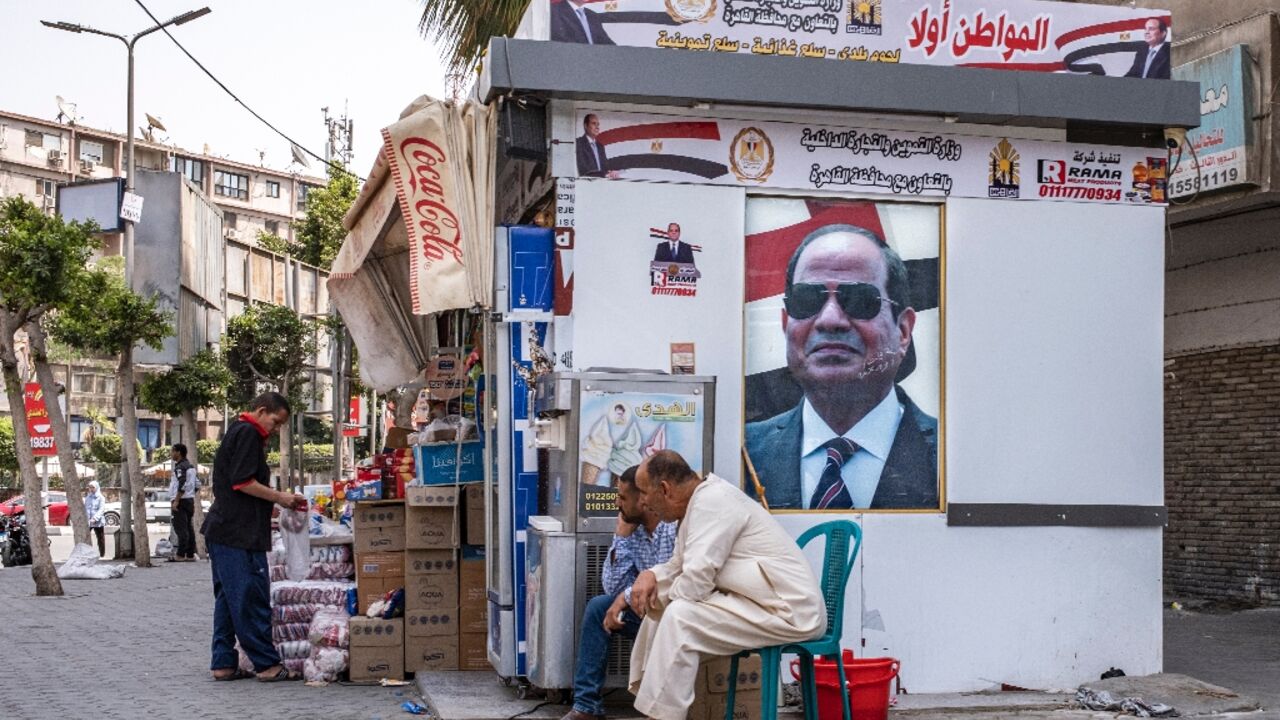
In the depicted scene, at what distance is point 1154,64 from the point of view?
8734 mm

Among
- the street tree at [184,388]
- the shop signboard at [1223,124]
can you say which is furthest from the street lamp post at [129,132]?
the shop signboard at [1223,124]

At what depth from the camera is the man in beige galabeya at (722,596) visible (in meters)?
6.14

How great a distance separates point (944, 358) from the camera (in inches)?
331

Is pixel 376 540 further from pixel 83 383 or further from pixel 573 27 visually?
pixel 83 383

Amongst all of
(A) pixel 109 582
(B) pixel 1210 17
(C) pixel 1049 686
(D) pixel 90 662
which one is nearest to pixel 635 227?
(C) pixel 1049 686

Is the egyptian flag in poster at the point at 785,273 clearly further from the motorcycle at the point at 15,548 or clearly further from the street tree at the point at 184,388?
the street tree at the point at 184,388

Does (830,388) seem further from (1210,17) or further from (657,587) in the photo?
(1210,17)

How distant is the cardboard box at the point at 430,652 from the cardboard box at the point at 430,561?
1.30 ft

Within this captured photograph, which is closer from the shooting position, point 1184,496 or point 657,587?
point 657,587

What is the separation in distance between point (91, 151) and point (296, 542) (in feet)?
251

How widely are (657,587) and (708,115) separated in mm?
2839

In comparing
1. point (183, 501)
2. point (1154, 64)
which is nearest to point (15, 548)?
point (183, 501)

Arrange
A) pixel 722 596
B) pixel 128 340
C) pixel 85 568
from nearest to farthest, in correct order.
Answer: pixel 722 596 → pixel 85 568 → pixel 128 340

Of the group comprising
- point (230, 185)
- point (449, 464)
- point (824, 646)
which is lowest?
point (824, 646)
